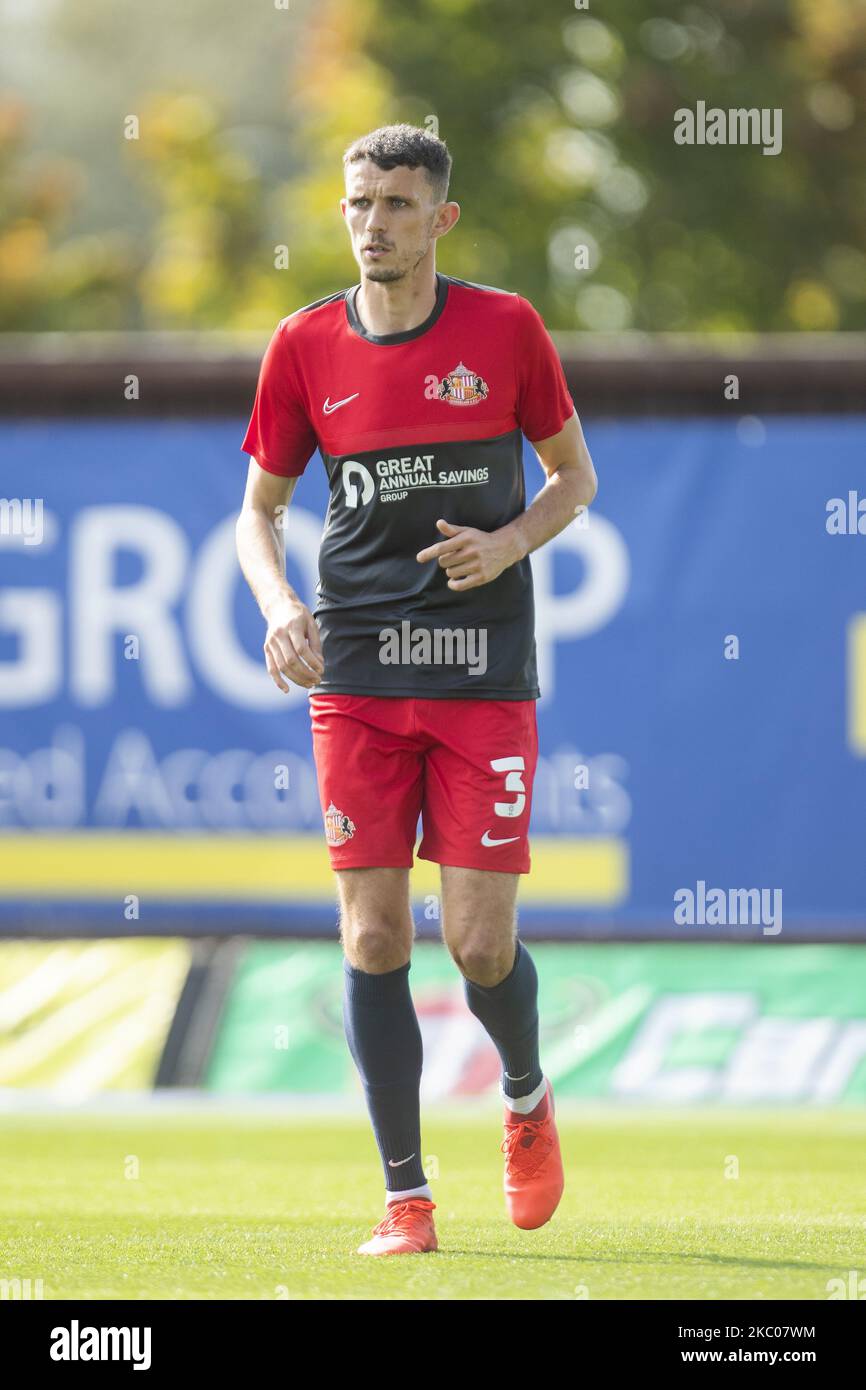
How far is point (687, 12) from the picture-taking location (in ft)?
75.1

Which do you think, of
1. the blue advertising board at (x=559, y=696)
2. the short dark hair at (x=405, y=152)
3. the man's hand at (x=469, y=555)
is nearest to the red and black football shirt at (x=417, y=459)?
the man's hand at (x=469, y=555)

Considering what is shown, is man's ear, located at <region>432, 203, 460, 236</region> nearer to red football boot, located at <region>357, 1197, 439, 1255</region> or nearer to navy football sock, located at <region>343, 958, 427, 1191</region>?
navy football sock, located at <region>343, 958, 427, 1191</region>

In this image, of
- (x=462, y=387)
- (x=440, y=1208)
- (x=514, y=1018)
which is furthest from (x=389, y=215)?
(x=440, y=1208)

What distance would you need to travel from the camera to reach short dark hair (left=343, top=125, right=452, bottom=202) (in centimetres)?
488

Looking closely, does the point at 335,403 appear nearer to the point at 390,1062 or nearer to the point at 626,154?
the point at 390,1062

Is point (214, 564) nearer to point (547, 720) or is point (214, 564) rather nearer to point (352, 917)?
point (547, 720)

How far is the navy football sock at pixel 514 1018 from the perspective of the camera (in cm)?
516

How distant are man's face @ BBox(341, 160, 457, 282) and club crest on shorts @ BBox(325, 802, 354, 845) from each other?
1.24 m

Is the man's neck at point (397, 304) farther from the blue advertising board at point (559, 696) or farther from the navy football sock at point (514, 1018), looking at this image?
the blue advertising board at point (559, 696)
